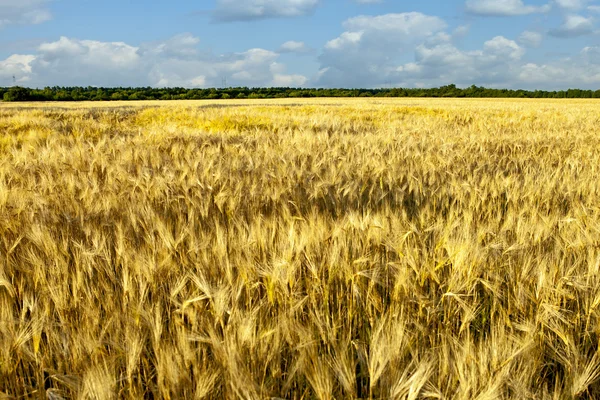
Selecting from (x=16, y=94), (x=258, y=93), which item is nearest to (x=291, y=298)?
(x=16, y=94)

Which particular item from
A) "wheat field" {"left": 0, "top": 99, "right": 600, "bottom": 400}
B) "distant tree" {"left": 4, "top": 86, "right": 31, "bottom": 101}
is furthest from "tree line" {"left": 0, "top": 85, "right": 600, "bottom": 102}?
"wheat field" {"left": 0, "top": 99, "right": 600, "bottom": 400}

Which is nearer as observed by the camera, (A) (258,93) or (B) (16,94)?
(B) (16,94)

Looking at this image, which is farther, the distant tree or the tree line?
the tree line

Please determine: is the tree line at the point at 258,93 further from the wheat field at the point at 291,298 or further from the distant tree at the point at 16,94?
the wheat field at the point at 291,298

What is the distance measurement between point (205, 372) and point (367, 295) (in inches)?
23.5

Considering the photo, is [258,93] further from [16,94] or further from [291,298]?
[291,298]

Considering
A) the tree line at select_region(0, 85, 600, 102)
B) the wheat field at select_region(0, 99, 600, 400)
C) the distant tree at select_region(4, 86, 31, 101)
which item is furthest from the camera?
the tree line at select_region(0, 85, 600, 102)

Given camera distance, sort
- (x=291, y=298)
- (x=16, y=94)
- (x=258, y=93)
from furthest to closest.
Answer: (x=258, y=93) < (x=16, y=94) < (x=291, y=298)

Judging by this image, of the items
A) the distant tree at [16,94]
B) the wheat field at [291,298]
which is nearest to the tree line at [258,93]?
the distant tree at [16,94]

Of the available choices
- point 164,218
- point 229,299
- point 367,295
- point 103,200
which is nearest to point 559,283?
point 367,295

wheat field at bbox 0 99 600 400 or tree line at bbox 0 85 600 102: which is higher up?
tree line at bbox 0 85 600 102

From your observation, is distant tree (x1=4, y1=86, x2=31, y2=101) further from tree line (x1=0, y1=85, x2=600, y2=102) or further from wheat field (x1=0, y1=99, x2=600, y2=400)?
wheat field (x1=0, y1=99, x2=600, y2=400)

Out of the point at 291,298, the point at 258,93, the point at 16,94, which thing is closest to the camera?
the point at 291,298

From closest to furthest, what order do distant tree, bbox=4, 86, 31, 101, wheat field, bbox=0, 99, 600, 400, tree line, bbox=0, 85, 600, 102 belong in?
1. wheat field, bbox=0, 99, 600, 400
2. distant tree, bbox=4, 86, 31, 101
3. tree line, bbox=0, 85, 600, 102
